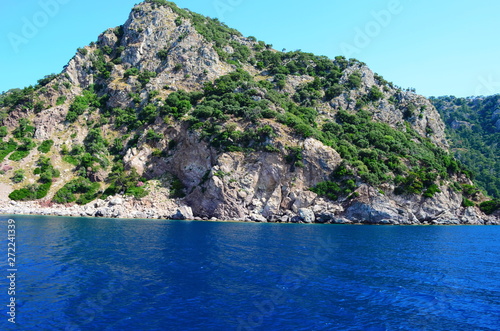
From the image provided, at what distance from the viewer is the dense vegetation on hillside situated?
126 meters

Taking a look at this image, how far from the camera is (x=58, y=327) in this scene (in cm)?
1338

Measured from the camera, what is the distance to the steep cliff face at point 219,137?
70562 millimetres

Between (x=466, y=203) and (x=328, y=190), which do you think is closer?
(x=328, y=190)

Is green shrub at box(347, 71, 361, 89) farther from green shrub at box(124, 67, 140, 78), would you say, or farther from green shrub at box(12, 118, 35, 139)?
green shrub at box(12, 118, 35, 139)

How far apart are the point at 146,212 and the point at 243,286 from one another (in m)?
54.7

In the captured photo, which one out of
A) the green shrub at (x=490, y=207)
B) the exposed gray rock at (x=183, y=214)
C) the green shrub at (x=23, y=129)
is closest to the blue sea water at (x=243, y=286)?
the exposed gray rock at (x=183, y=214)

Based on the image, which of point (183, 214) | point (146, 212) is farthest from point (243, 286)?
point (146, 212)

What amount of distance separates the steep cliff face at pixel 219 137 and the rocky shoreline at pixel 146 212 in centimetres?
40

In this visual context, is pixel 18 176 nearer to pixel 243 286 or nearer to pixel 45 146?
pixel 45 146

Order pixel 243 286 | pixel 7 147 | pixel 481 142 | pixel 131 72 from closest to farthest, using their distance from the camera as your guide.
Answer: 1. pixel 243 286
2. pixel 7 147
3. pixel 131 72
4. pixel 481 142

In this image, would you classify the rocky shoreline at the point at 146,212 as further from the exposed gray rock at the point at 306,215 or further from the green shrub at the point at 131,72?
the green shrub at the point at 131,72

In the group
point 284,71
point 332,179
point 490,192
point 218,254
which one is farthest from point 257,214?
point 490,192

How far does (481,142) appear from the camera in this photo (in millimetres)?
160125

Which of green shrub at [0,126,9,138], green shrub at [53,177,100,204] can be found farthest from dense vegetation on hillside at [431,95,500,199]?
green shrub at [0,126,9,138]
